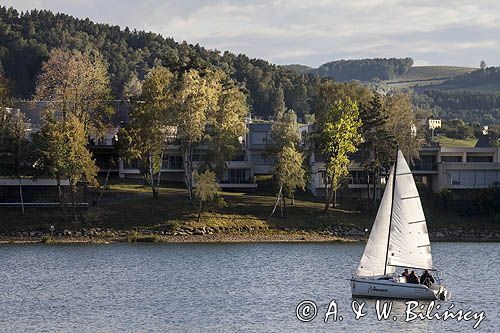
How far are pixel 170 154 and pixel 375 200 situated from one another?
23911 mm

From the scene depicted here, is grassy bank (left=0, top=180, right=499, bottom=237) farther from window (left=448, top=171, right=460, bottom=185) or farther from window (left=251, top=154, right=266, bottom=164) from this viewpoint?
window (left=251, top=154, right=266, bottom=164)

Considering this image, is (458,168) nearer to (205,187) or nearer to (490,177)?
(490,177)

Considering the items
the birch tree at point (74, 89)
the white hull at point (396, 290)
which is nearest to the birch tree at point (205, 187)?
the birch tree at point (74, 89)

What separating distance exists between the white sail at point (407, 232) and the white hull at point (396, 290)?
174 cm

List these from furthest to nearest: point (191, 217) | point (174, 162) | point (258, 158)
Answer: point (258, 158)
point (174, 162)
point (191, 217)

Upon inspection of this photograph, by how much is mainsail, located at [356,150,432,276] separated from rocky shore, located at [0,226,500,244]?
37.4m

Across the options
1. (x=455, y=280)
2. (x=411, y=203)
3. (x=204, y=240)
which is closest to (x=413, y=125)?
(x=204, y=240)

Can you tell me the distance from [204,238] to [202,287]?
31.6 meters

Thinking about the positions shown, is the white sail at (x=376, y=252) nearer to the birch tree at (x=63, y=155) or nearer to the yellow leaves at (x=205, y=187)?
the yellow leaves at (x=205, y=187)

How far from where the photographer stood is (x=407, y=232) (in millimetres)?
56000

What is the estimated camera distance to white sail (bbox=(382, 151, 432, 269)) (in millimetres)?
55875

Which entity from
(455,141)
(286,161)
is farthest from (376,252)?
(455,141)

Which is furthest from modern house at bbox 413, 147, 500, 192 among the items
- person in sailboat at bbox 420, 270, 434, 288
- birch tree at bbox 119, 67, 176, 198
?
person in sailboat at bbox 420, 270, 434, 288

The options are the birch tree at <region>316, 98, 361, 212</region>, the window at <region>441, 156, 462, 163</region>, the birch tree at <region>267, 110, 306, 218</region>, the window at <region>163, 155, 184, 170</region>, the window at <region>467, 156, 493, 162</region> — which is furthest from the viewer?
the window at <region>163, 155, 184, 170</region>
